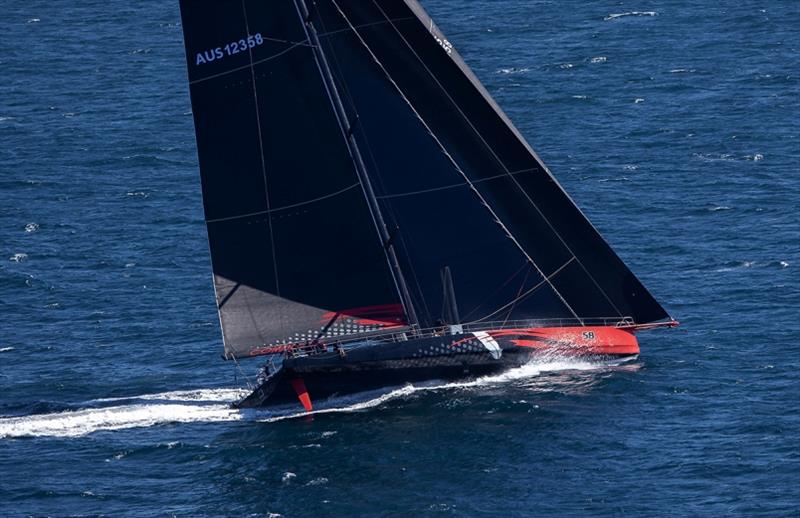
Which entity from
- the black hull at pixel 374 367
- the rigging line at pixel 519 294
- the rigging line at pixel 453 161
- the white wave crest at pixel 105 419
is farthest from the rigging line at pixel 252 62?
the white wave crest at pixel 105 419

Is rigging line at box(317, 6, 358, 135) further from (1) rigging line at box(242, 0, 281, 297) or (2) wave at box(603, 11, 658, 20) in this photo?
(2) wave at box(603, 11, 658, 20)

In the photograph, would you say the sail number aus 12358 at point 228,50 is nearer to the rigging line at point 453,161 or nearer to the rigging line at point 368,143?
the rigging line at point 368,143

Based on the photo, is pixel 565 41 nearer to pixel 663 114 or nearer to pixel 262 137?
pixel 663 114

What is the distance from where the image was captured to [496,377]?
85.4 meters

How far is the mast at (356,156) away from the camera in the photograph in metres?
82.2

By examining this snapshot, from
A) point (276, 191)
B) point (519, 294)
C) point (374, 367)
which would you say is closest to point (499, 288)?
point (519, 294)

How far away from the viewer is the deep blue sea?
75.7 m

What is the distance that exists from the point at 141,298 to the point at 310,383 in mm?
21363

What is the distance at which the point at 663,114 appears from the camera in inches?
5148

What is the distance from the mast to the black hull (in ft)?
5.78

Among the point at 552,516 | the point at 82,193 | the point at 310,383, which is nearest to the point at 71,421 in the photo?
the point at 310,383

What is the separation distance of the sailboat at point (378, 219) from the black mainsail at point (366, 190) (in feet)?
0.25

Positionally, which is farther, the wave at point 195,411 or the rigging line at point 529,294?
the rigging line at point 529,294

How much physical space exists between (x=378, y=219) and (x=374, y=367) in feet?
23.1
